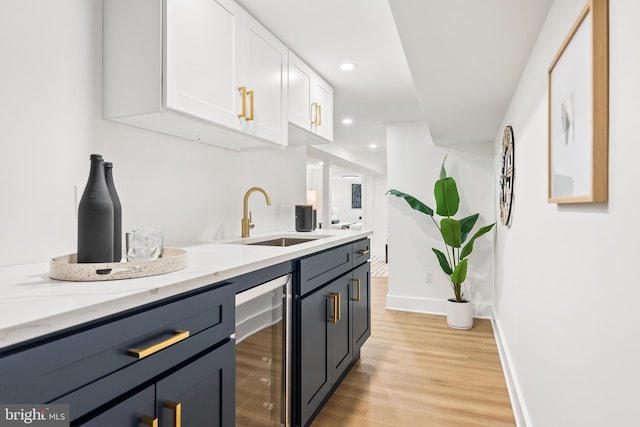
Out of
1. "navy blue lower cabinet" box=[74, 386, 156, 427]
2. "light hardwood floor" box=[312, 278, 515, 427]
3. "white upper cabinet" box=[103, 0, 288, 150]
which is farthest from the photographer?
"light hardwood floor" box=[312, 278, 515, 427]

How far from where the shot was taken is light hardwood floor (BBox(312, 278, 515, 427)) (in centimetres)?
204

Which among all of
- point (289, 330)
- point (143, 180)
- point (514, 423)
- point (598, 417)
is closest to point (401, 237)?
point (514, 423)

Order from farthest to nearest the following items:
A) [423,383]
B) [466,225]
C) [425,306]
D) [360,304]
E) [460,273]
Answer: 1. [425,306]
2. [466,225]
3. [460,273]
4. [360,304]
5. [423,383]

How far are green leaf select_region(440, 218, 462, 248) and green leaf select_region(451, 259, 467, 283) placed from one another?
0.20 metres

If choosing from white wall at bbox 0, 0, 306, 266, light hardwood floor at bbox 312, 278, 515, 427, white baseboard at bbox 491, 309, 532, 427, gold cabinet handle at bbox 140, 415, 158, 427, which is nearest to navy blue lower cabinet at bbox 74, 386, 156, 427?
gold cabinet handle at bbox 140, 415, 158, 427

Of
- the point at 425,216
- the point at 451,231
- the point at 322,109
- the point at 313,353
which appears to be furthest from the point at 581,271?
the point at 425,216

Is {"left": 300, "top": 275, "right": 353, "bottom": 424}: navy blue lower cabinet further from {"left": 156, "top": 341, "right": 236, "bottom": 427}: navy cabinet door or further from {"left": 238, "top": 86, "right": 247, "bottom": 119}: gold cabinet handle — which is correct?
{"left": 238, "top": 86, "right": 247, "bottom": 119}: gold cabinet handle

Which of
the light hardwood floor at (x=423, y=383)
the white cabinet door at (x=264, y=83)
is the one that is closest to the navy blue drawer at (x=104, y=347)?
the white cabinet door at (x=264, y=83)

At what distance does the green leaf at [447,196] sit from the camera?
369 centimetres

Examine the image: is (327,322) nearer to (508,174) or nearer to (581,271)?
(581,271)

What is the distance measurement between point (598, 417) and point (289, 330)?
1147 millimetres

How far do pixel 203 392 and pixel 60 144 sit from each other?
1109mm

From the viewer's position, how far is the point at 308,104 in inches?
106

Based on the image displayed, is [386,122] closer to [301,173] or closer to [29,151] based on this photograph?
[301,173]
